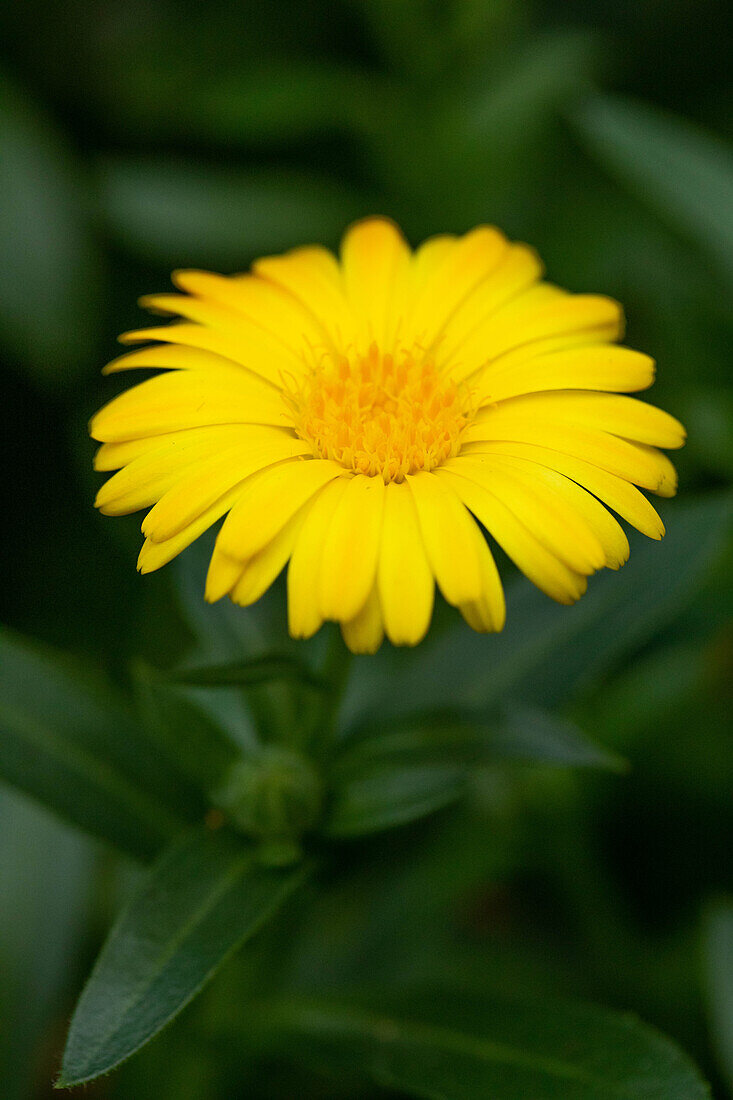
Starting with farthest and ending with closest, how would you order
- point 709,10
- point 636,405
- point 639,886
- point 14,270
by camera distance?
point 709,10, point 639,886, point 14,270, point 636,405

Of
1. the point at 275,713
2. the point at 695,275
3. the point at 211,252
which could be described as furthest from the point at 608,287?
the point at 275,713

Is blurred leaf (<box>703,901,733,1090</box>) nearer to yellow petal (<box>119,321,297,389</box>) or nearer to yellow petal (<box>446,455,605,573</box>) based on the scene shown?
yellow petal (<box>446,455,605,573</box>)

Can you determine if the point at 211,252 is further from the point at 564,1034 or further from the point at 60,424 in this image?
the point at 564,1034

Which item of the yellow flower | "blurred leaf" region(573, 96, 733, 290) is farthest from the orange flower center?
"blurred leaf" region(573, 96, 733, 290)

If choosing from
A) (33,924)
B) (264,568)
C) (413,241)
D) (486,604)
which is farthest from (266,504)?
(413,241)

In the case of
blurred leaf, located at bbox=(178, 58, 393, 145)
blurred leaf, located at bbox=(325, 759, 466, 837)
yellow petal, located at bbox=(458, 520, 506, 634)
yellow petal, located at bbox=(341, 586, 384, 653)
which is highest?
blurred leaf, located at bbox=(178, 58, 393, 145)

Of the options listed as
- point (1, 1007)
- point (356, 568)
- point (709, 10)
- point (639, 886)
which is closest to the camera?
point (356, 568)

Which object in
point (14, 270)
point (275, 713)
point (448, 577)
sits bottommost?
point (275, 713)
